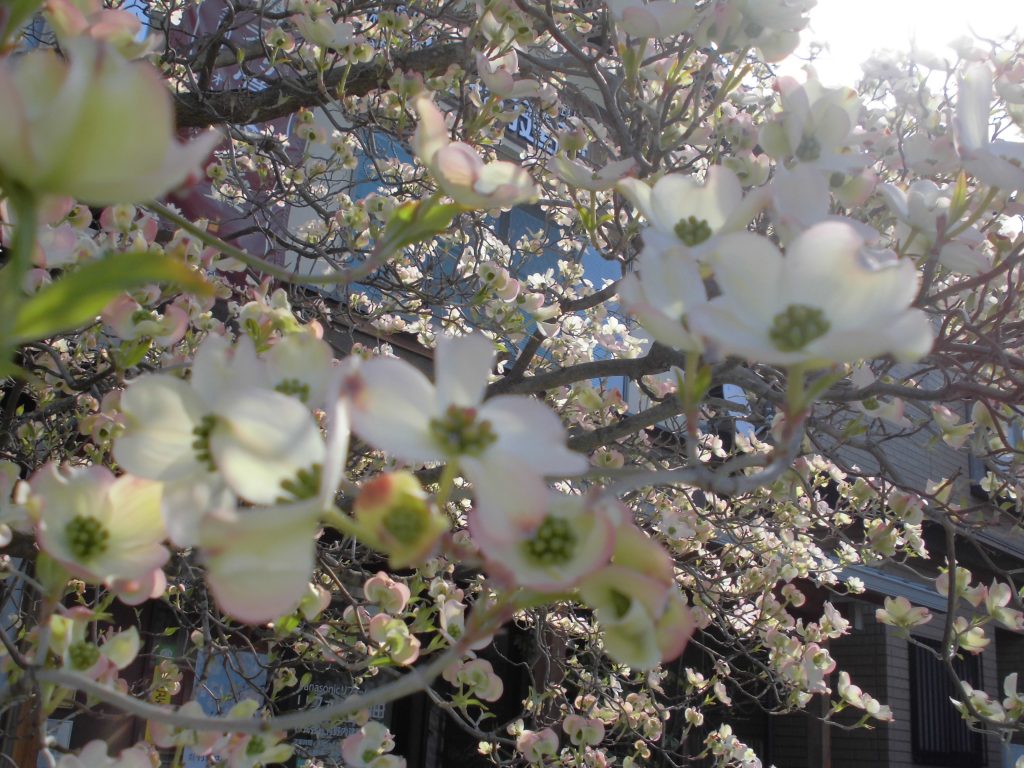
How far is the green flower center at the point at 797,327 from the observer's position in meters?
0.50

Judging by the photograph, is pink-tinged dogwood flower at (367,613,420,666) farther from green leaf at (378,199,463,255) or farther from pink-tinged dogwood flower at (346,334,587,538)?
pink-tinged dogwood flower at (346,334,587,538)

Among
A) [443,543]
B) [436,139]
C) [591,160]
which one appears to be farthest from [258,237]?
[443,543]

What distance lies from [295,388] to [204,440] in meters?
0.07

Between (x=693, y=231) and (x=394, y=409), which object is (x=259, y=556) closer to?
(x=394, y=409)

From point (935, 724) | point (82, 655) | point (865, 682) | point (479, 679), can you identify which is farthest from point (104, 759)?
point (935, 724)

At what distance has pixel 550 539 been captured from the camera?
0.45 meters

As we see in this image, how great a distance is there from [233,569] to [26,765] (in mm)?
3304

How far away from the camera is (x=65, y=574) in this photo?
1.86ft

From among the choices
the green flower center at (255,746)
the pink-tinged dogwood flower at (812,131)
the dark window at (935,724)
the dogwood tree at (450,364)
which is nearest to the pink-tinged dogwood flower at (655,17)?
the dogwood tree at (450,364)

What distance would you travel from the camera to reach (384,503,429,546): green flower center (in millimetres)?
408

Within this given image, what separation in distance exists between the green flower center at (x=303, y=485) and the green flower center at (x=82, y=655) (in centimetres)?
44

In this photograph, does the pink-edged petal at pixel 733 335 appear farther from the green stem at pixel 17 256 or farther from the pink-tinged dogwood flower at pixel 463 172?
the green stem at pixel 17 256

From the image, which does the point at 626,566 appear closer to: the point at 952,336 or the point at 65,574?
the point at 65,574

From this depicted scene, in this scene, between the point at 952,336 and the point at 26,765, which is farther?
the point at 26,765
